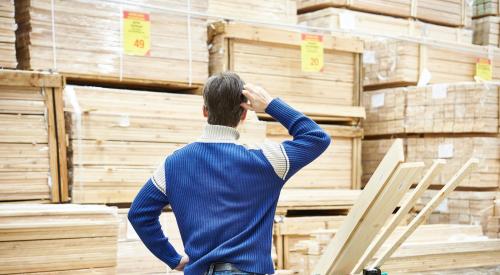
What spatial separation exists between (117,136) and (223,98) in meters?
2.61

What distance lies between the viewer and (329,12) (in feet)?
24.1

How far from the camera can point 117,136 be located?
5215 millimetres

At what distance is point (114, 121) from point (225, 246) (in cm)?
273

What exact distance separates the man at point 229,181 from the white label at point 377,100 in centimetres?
463

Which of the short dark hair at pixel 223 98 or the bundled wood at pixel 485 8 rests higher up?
the bundled wood at pixel 485 8

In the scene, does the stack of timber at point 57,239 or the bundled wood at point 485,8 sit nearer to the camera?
the stack of timber at point 57,239

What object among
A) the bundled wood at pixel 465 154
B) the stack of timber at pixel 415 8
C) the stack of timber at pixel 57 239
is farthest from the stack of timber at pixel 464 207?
the stack of timber at pixel 57 239

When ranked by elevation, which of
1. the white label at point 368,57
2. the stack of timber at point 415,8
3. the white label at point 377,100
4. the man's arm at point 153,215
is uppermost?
the stack of timber at point 415,8

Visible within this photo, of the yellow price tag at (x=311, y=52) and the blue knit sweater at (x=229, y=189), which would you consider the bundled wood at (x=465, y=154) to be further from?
the blue knit sweater at (x=229, y=189)

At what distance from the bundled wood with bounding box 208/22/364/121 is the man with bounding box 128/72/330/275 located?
3321 mm

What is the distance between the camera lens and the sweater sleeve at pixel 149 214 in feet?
9.44

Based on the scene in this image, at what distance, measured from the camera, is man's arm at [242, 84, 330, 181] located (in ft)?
9.04

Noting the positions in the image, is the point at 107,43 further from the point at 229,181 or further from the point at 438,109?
the point at 438,109

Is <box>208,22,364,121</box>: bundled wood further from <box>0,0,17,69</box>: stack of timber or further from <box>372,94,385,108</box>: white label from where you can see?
<box>0,0,17,69</box>: stack of timber
